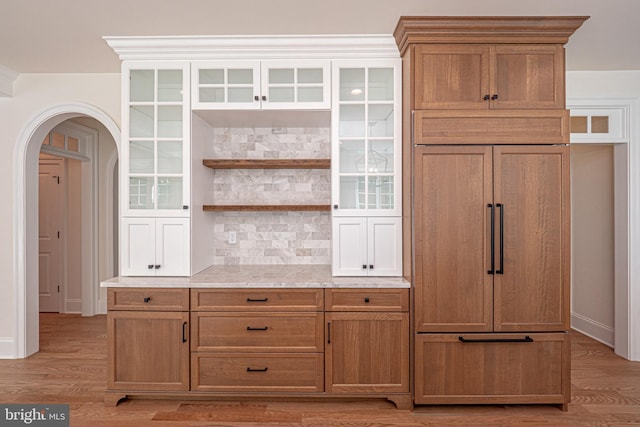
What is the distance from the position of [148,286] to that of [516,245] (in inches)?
100

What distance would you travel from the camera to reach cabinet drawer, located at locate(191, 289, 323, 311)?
2.71 metres

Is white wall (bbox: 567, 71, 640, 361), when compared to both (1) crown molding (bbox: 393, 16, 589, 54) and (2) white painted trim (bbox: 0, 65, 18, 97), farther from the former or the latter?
(2) white painted trim (bbox: 0, 65, 18, 97)

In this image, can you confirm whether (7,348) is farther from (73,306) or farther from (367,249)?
(367,249)

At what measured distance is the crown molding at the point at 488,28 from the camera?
256 cm

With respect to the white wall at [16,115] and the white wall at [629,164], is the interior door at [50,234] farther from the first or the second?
the white wall at [629,164]

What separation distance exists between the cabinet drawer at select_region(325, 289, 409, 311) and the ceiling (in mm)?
1852

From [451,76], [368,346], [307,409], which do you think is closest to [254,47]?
[451,76]

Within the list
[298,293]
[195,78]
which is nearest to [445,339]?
[298,293]

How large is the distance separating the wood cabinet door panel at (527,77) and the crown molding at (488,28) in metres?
0.07

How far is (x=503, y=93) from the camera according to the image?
2645 mm

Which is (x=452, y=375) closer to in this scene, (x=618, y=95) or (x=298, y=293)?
(x=298, y=293)

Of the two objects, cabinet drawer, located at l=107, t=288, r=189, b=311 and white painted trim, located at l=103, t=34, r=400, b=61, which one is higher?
Result: white painted trim, located at l=103, t=34, r=400, b=61

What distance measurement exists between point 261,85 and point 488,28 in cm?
163

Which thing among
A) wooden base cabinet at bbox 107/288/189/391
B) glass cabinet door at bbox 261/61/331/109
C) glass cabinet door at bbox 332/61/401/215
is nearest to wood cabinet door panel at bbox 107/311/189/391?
wooden base cabinet at bbox 107/288/189/391
